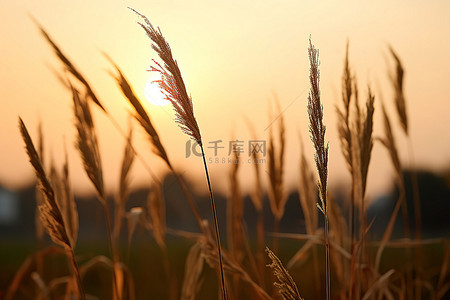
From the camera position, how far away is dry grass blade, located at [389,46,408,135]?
1.96 m

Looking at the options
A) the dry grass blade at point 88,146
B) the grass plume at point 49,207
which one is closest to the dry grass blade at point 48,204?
the grass plume at point 49,207

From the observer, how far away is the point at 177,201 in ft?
8.31

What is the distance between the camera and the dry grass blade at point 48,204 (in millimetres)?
960

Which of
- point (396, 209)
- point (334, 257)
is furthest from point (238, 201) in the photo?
point (396, 209)

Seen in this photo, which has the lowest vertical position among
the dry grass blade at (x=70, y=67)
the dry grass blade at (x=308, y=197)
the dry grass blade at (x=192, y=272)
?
the dry grass blade at (x=192, y=272)

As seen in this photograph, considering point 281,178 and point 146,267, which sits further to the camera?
point 146,267

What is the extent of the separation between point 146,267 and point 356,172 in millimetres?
2173

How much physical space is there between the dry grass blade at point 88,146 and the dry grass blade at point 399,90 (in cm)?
120

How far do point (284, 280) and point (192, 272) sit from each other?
539 millimetres

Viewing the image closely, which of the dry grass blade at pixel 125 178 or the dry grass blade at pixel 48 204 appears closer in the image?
the dry grass blade at pixel 48 204

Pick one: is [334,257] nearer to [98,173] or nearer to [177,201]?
[98,173]

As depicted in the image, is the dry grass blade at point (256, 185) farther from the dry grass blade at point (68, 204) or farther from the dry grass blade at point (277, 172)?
the dry grass blade at point (68, 204)

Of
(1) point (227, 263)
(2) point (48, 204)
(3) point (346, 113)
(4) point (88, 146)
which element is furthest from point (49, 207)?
(3) point (346, 113)

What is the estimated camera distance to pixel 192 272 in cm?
130
